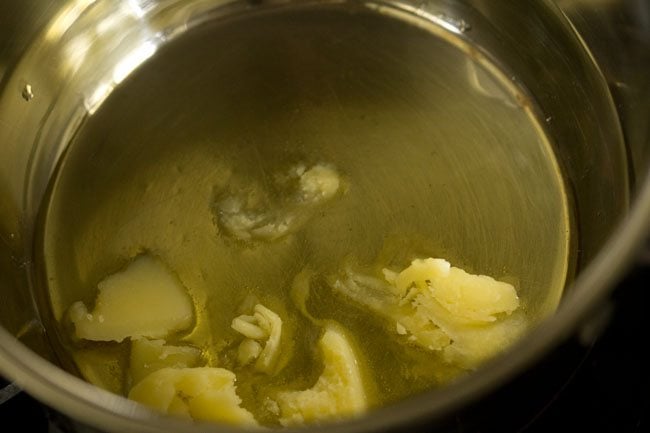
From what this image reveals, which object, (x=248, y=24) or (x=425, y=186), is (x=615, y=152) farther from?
(x=248, y=24)

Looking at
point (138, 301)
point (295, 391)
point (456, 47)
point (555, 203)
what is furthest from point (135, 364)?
point (456, 47)

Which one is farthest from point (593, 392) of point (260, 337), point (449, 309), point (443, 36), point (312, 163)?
point (443, 36)

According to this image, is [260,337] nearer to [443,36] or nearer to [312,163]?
[312,163]

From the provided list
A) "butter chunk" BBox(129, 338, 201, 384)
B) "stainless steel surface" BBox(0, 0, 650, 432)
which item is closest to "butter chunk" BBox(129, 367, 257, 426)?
"butter chunk" BBox(129, 338, 201, 384)

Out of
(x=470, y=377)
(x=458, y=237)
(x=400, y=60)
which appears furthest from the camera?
(x=400, y=60)

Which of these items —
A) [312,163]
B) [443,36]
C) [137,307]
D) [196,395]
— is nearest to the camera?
[196,395]
